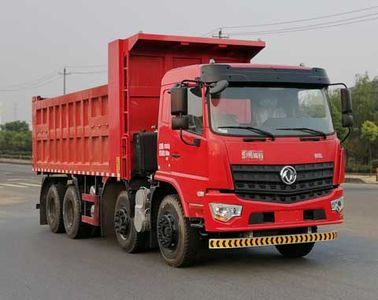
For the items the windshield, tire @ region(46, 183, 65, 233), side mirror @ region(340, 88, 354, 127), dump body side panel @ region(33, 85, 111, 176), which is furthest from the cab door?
tire @ region(46, 183, 65, 233)

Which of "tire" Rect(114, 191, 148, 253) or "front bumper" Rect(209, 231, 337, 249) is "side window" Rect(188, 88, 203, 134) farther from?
"tire" Rect(114, 191, 148, 253)

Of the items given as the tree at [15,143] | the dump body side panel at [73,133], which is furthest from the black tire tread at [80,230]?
the tree at [15,143]

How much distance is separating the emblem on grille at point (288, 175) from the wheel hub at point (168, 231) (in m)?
1.59

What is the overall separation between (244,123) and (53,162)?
632 cm

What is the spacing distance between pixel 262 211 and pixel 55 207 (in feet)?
20.7

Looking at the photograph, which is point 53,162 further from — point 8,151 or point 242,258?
point 8,151

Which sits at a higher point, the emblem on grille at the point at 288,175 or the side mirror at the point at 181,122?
the side mirror at the point at 181,122

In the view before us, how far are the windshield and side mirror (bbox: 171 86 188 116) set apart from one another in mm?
332

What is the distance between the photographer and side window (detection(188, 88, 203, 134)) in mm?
7895

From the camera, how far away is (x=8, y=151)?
83.1 meters

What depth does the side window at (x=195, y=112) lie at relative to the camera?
789cm

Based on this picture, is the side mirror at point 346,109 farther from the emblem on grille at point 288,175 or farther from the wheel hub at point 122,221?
the wheel hub at point 122,221

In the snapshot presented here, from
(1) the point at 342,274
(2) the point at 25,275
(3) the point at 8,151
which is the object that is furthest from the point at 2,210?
(3) the point at 8,151

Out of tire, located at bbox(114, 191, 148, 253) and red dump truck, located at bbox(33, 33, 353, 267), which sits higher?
red dump truck, located at bbox(33, 33, 353, 267)
